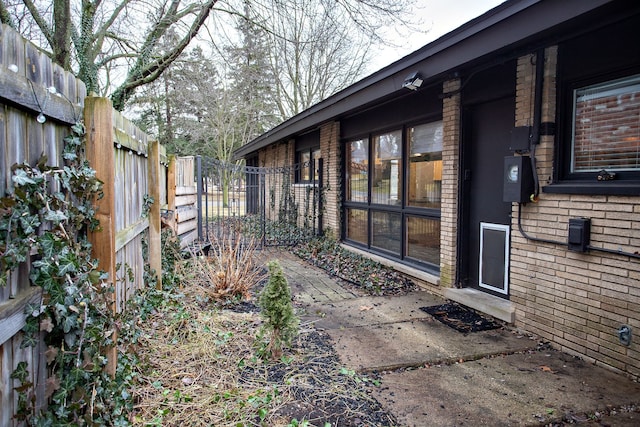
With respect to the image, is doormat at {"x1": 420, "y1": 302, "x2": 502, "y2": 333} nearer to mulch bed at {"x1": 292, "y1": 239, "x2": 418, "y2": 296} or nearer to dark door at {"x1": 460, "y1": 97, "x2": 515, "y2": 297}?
dark door at {"x1": 460, "y1": 97, "x2": 515, "y2": 297}

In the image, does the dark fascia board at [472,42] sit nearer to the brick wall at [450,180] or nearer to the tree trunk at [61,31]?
the brick wall at [450,180]

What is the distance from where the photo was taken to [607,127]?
3240 millimetres

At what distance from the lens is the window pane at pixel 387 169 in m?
6.12

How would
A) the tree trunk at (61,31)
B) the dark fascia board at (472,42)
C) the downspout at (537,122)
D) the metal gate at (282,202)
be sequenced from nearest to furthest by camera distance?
the dark fascia board at (472,42)
the downspout at (537,122)
the tree trunk at (61,31)
the metal gate at (282,202)

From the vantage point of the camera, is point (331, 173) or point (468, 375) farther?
point (331, 173)

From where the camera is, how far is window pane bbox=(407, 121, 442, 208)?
17.2 feet

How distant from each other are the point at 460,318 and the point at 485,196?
143 centimetres

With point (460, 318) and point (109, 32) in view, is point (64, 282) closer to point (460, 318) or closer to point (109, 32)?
point (460, 318)

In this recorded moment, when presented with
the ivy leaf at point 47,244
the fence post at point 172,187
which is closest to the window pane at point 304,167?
the fence post at point 172,187

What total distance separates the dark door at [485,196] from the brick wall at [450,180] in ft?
0.32

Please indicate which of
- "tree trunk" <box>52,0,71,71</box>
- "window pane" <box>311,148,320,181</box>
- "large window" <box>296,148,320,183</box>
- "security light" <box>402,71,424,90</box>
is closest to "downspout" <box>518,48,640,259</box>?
"security light" <box>402,71,424,90</box>

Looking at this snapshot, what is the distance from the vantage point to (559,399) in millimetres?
2637

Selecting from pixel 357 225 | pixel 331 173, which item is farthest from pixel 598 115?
pixel 331 173

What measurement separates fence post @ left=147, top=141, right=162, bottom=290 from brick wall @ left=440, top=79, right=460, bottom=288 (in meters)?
3.31
